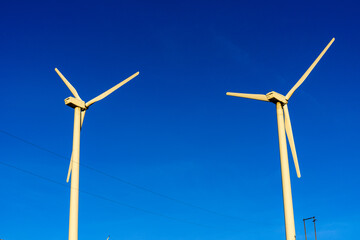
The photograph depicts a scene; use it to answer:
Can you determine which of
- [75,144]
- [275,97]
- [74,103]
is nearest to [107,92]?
[74,103]

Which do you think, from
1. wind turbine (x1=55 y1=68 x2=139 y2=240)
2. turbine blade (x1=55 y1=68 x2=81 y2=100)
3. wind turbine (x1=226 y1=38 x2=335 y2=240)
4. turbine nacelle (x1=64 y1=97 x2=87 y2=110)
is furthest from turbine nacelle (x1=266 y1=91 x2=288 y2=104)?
turbine blade (x1=55 y1=68 x2=81 y2=100)

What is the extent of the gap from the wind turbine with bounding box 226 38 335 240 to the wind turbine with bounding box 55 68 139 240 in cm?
2038

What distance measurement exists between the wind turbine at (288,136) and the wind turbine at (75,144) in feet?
66.9

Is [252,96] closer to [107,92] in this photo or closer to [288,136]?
[288,136]

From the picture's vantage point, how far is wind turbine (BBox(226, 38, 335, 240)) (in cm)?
5253

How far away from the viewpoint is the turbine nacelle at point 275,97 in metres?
62.5

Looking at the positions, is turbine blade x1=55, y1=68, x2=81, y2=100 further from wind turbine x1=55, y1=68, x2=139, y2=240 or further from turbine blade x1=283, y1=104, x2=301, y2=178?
turbine blade x1=283, y1=104, x2=301, y2=178

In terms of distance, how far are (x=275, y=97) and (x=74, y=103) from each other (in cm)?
2765

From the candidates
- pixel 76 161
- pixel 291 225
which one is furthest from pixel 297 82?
pixel 76 161

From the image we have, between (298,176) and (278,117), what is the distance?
27.7ft

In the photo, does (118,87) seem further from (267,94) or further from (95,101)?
(267,94)

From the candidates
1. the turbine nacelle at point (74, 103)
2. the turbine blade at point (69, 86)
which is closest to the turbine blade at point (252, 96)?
the turbine nacelle at point (74, 103)

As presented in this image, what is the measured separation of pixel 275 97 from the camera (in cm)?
6244

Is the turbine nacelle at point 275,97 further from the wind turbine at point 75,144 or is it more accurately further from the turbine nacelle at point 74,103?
the turbine nacelle at point 74,103
